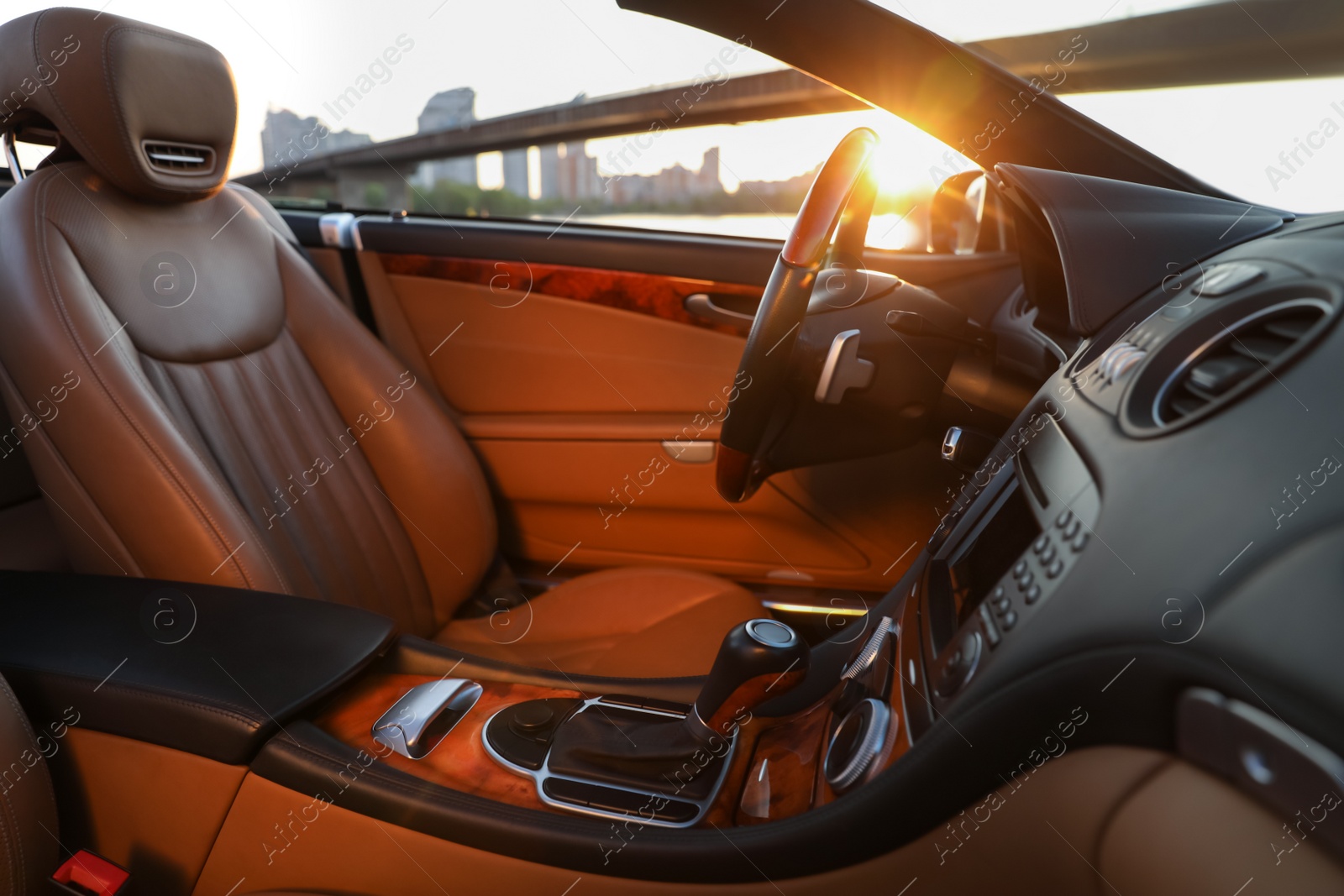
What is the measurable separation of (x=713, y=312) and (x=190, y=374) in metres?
0.89

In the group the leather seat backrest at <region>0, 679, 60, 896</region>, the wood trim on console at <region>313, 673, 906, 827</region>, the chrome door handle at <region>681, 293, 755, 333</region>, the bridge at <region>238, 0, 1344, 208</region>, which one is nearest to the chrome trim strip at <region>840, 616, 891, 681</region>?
the wood trim on console at <region>313, 673, 906, 827</region>

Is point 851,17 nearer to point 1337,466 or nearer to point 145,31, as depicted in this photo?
point 1337,466

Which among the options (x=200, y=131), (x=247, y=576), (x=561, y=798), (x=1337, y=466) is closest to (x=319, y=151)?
(x=200, y=131)

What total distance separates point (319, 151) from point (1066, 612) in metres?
1.69

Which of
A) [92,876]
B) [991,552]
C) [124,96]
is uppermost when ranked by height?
[124,96]

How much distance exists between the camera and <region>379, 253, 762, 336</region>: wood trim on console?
168cm

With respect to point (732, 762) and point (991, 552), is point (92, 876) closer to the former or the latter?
point (732, 762)

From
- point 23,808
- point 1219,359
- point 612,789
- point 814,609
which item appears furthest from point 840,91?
point 23,808

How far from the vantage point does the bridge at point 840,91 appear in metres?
0.91

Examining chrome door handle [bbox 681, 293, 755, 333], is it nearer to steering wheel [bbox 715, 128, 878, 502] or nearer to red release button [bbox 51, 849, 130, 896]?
steering wheel [bbox 715, 128, 878, 502]

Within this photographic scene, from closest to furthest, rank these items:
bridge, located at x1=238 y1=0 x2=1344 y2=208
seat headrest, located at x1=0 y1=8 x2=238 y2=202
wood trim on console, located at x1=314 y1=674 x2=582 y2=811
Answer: wood trim on console, located at x1=314 y1=674 x2=582 y2=811, bridge, located at x1=238 y1=0 x2=1344 y2=208, seat headrest, located at x1=0 y1=8 x2=238 y2=202

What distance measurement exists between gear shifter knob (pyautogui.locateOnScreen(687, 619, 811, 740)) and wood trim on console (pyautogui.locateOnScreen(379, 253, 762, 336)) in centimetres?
94

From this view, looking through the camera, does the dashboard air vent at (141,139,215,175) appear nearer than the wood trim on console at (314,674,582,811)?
No

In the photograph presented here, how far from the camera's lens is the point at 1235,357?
60cm
